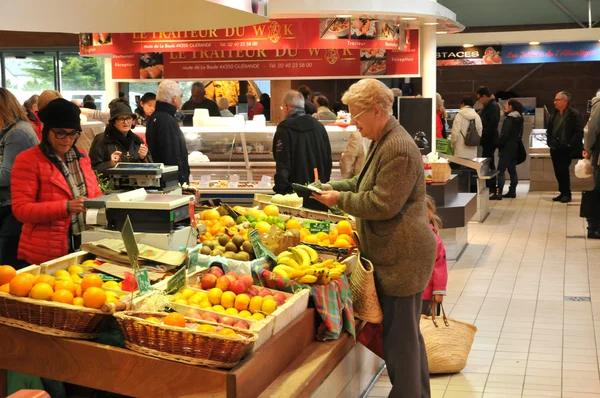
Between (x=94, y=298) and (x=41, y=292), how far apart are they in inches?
10.0

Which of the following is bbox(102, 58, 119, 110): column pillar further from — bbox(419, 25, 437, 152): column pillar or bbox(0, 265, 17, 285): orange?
bbox(0, 265, 17, 285): orange

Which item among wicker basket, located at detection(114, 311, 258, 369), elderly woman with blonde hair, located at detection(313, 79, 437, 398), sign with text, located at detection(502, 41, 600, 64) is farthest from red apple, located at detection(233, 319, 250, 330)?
sign with text, located at detection(502, 41, 600, 64)

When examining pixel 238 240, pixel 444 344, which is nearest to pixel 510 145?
pixel 444 344

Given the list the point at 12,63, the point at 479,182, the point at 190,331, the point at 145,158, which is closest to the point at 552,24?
the point at 479,182

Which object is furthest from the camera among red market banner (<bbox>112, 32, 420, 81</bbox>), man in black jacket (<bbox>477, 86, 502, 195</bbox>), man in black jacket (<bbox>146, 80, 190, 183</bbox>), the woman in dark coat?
man in black jacket (<bbox>477, 86, 502, 195</bbox>)

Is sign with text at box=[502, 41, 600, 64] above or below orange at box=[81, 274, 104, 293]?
above

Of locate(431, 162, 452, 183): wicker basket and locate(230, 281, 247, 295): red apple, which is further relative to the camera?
locate(431, 162, 452, 183): wicker basket

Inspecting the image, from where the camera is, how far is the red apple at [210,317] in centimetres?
367

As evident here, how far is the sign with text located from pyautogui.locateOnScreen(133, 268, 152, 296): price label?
1515cm

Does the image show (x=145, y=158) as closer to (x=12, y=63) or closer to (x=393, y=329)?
(x=393, y=329)

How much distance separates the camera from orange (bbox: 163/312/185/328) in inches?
135

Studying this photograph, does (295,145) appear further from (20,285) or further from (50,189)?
(20,285)

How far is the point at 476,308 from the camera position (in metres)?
7.40

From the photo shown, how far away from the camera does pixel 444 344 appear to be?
219 inches
